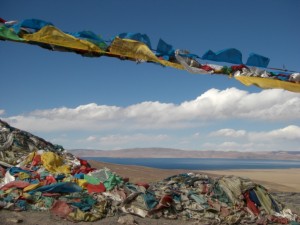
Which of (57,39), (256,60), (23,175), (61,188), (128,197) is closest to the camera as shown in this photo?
(57,39)

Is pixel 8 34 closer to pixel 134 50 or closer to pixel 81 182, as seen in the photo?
pixel 134 50

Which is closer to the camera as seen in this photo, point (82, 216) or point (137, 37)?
point (137, 37)

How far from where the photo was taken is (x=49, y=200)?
9750 mm

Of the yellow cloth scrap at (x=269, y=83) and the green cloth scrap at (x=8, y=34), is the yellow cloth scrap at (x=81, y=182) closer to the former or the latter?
the green cloth scrap at (x=8, y=34)

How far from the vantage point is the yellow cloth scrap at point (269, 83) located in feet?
24.6

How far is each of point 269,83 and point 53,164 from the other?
27.5 feet

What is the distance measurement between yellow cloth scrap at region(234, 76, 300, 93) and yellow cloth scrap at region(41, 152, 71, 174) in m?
7.61

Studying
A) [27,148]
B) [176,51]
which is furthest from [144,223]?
[27,148]

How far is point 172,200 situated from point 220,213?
1.44m

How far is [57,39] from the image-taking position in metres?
7.12

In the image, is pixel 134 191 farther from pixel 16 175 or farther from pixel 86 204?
pixel 16 175

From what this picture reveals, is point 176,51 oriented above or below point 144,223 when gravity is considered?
above

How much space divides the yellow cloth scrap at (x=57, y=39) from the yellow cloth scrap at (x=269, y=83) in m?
3.35

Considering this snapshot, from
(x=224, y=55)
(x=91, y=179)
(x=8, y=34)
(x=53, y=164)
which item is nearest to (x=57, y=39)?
(x=8, y=34)
